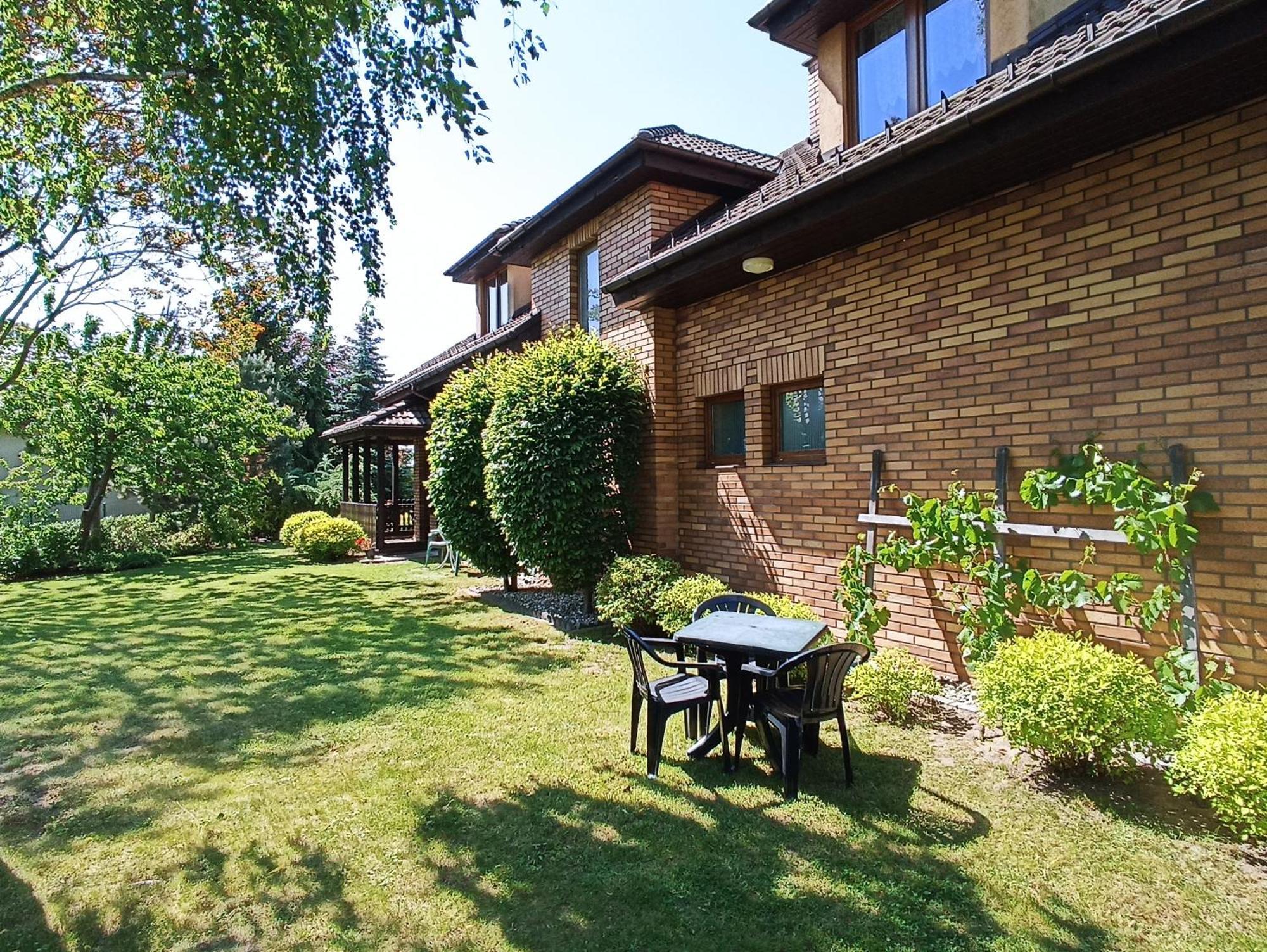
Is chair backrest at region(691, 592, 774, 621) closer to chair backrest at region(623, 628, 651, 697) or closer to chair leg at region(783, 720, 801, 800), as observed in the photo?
chair backrest at region(623, 628, 651, 697)

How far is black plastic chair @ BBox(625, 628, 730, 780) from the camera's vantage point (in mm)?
4023

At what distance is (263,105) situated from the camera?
452cm

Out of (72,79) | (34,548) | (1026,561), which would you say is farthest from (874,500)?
(34,548)

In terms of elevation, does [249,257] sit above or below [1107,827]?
above

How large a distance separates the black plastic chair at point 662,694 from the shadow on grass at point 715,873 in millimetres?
300

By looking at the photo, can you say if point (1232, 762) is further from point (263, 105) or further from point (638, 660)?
point (263, 105)

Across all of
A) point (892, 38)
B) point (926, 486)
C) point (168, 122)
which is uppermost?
point (892, 38)

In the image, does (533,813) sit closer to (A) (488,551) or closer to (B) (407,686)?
(B) (407,686)

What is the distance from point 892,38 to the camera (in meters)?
6.48

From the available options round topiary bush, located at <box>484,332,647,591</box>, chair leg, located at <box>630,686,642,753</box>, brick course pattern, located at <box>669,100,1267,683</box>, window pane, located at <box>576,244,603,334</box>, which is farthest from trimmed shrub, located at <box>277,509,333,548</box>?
chair leg, located at <box>630,686,642,753</box>

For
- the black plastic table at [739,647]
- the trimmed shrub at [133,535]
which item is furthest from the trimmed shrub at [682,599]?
the trimmed shrub at [133,535]

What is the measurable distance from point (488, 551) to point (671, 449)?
3728mm

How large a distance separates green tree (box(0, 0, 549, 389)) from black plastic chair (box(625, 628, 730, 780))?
366 centimetres

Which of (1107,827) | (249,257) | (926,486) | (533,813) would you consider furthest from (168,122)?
(249,257)
